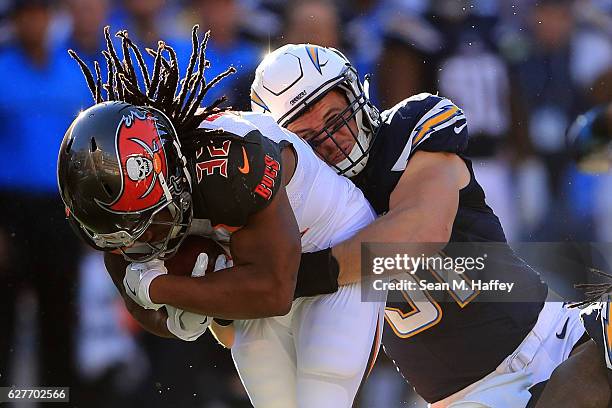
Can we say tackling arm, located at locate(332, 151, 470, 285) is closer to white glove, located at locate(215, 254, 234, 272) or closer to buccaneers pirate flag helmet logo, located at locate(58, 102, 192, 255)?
white glove, located at locate(215, 254, 234, 272)

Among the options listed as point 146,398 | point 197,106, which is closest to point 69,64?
point 146,398

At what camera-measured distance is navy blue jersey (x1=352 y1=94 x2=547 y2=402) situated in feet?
7.85

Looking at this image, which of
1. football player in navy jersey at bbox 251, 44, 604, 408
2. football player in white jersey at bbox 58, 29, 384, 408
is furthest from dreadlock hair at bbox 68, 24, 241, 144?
football player in navy jersey at bbox 251, 44, 604, 408

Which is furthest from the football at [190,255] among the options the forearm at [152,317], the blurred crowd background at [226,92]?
the blurred crowd background at [226,92]

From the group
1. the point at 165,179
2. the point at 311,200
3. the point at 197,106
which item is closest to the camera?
the point at 165,179

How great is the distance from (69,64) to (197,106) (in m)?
1.33

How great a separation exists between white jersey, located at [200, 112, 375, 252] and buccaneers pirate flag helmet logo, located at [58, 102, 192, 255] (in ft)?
0.55

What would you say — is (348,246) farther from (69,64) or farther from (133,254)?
(69,64)

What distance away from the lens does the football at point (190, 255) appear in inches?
80.1

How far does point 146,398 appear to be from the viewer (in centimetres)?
315

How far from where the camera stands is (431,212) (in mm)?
2324

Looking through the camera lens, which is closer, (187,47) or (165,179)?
(165,179)

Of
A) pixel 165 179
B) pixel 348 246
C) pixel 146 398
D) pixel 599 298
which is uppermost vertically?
pixel 165 179

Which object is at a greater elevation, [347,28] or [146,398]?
[347,28]
